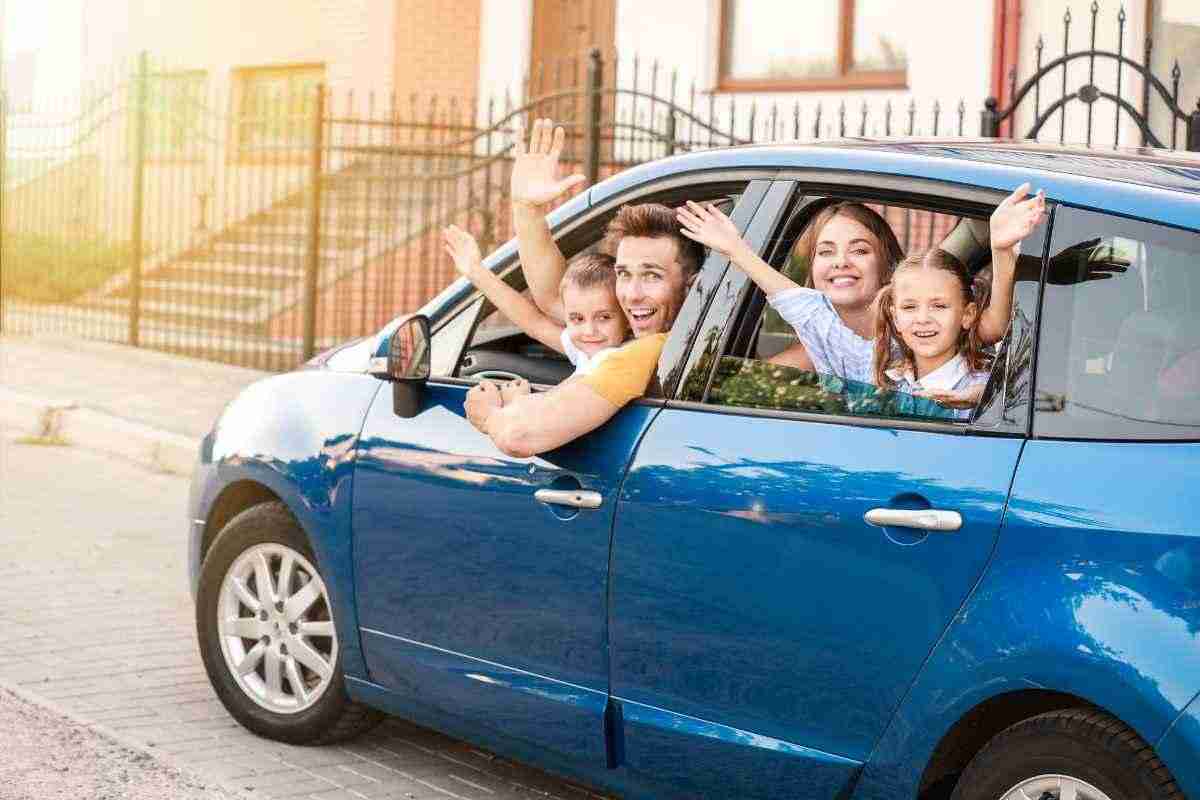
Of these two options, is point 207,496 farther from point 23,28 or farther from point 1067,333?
point 23,28

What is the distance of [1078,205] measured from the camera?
11.6ft

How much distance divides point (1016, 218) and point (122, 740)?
303cm

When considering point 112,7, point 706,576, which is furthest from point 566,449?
point 112,7

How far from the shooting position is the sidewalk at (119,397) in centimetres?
1147

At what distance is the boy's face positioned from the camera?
4.64 m

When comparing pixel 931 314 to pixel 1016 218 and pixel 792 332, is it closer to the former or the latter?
pixel 1016 218

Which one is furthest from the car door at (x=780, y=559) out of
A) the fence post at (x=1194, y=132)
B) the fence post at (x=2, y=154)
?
the fence post at (x=2, y=154)

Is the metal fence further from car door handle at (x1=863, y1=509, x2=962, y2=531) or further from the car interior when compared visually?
car door handle at (x1=863, y1=509, x2=962, y2=531)

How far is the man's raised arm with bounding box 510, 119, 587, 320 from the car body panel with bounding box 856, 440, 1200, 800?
168 cm

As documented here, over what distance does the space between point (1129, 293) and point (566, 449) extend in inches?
54.1

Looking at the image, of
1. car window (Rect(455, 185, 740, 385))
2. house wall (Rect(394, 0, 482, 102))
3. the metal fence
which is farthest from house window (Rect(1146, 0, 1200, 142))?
car window (Rect(455, 185, 740, 385))

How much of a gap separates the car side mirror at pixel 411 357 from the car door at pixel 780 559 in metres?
0.88

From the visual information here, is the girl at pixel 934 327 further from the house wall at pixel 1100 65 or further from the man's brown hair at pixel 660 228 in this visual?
the house wall at pixel 1100 65

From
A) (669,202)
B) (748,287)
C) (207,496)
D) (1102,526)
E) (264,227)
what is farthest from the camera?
(264,227)
